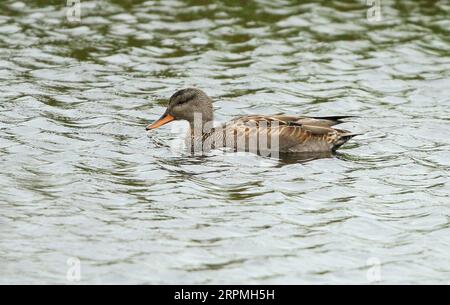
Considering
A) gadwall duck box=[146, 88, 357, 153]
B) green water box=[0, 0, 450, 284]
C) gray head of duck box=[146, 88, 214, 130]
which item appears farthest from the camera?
gray head of duck box=[146, 88, 214, 130]

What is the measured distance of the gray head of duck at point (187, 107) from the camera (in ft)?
Answer: 46.8

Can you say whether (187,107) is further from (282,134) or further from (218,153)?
(282,134)

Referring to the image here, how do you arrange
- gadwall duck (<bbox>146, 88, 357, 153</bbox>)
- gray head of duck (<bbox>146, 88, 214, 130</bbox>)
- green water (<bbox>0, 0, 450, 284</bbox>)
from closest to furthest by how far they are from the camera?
green water (<bbox>0, 0, 450, 284</bbox>), gadwall duck (<bbox>146, 88, 357, 153</bbox>), gray head of duck (<bbox>146, 88, 214, 130</bbox>)

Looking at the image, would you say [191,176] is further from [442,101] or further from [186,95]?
[442,101]

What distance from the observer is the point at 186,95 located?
14.3 meters

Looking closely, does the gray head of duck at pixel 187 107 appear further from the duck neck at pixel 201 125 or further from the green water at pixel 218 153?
the green water at pixel 218 153

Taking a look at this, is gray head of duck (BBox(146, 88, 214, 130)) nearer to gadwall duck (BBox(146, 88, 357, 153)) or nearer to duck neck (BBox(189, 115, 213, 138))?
duck neck (BBox(189, 115, 213, 138))

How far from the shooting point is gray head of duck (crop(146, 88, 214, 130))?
14.3 m

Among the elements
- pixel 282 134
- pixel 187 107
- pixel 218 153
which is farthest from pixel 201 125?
pixel 282 134

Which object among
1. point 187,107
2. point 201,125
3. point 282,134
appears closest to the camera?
point 282,134

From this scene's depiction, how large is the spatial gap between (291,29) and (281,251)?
374 inches

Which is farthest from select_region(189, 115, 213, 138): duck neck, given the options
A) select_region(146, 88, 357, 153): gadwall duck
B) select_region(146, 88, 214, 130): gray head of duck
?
select_region(146, 88, 357, 153): gadwall duck

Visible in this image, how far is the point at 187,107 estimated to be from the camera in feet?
46.9

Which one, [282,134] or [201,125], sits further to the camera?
[201,125]
